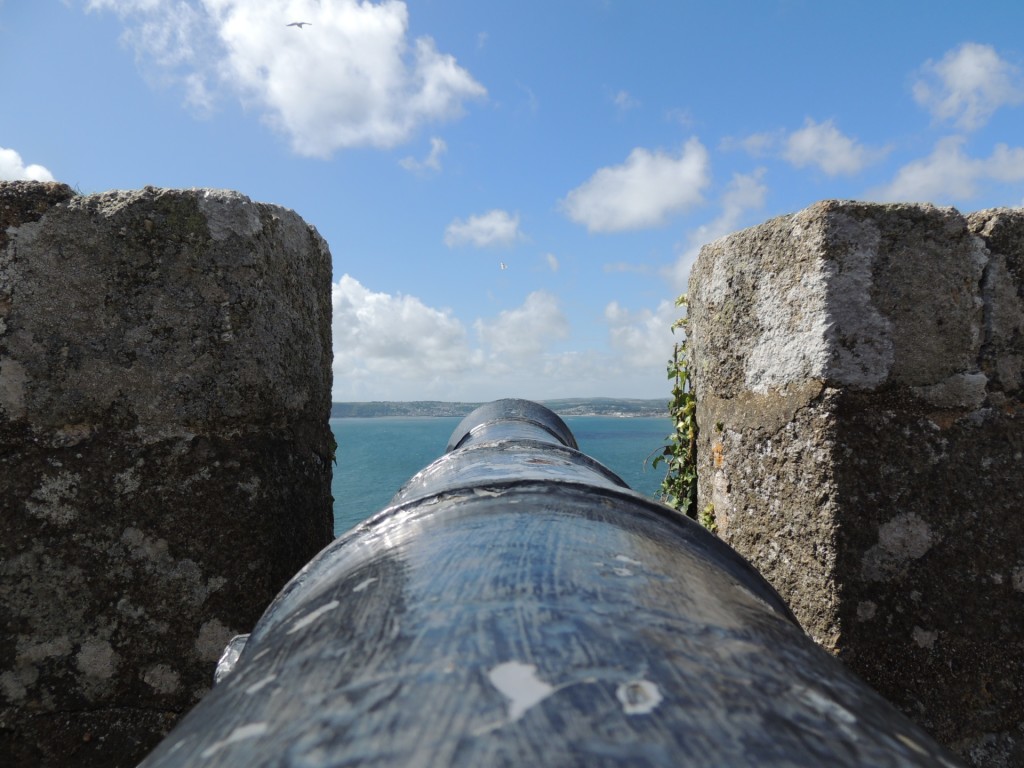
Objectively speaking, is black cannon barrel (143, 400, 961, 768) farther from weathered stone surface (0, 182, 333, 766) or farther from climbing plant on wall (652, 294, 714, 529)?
climbing plant on wall (652, 294, 714, 529)

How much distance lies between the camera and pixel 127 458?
261cm

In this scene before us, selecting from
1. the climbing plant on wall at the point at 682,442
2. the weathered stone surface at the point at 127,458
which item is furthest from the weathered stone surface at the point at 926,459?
the weathered stone surface at the point at 127,458

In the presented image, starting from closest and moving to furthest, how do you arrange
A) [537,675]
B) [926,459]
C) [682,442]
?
[537,675]
[926,459]
[682,442]

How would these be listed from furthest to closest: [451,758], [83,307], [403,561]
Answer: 1. [83,307]
2. [403,561]
3. [451,758]

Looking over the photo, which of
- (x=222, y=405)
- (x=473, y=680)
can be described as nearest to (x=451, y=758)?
(x=473, y=680)

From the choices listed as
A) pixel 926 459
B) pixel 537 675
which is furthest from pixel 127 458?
pixel 926 459

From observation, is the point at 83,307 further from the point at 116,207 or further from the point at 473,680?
the point at 473,680

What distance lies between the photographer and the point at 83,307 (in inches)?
102

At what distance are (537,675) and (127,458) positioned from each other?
246 cm

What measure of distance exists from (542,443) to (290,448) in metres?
1.34

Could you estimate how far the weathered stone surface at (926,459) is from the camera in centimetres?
256

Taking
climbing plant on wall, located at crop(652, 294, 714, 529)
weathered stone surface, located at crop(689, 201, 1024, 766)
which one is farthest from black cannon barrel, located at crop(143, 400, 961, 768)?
climbing plant on wall, located at crop(652, 294, 714, 529)

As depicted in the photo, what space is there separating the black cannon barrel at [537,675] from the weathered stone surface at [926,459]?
183 cm

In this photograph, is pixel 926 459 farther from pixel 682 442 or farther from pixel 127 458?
pixel 127 458
